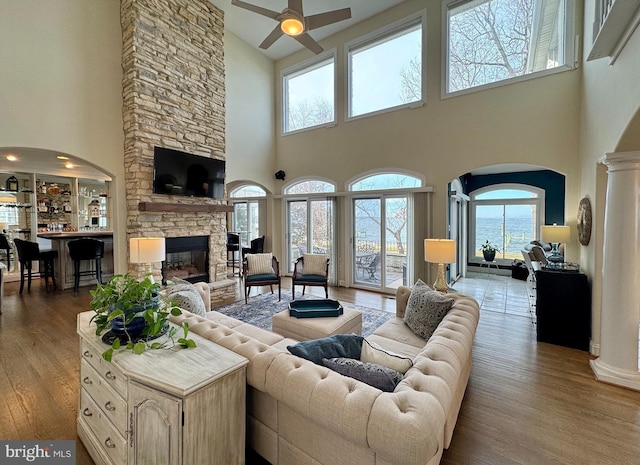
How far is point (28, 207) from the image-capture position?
7.27 metres

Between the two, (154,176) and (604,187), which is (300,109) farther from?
(604,187)

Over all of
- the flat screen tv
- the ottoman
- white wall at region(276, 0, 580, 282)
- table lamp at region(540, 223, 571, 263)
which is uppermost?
white wall at region(276, 0, 580, 282)

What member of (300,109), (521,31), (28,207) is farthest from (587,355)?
(28,207)

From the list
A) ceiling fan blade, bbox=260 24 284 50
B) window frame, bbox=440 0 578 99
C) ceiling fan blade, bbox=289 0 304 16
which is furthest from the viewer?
window frame, bbox=440 0 578 99

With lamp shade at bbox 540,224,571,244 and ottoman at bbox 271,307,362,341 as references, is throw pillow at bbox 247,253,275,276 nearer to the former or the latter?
ottoman at bbox 271,307,362,341

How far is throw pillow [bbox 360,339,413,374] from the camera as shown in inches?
64.7

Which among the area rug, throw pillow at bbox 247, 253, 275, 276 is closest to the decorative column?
the area rug

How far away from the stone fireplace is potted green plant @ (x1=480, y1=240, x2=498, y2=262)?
7.01 m

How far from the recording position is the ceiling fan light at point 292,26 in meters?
3.22

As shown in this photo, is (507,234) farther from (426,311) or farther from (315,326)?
(315,326)

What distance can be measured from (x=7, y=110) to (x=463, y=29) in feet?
23.1

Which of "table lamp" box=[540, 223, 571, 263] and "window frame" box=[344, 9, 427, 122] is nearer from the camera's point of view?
"table lamp" box=[540, 223, 571, 263]

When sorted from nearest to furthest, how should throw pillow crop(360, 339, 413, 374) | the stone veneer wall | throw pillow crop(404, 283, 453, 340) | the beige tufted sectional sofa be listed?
the beige tufted sectional sofa < throw pillow crop(360, 339, 413, 374) < throw pillow crop(404, 283, 453, 340) < the stone veneer wall

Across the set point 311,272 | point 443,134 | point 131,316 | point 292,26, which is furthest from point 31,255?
point 443,134
